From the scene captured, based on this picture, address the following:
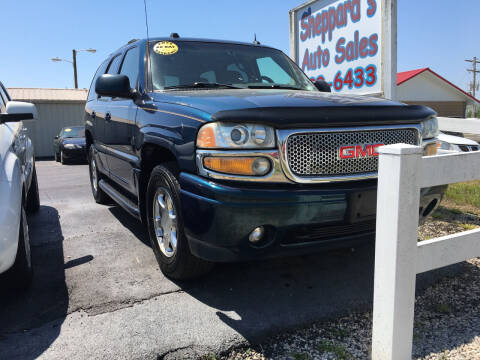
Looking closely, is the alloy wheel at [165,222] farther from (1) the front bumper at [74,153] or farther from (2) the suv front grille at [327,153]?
(1) the front bumper at [74,153]

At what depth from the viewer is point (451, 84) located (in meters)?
31.8

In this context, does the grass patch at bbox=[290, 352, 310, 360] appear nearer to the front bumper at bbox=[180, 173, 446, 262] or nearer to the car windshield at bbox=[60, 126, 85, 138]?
the front bumper at bbox=[180, 173, 446, 262]

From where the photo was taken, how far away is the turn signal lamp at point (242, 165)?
7.59ft

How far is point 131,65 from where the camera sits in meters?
4.06

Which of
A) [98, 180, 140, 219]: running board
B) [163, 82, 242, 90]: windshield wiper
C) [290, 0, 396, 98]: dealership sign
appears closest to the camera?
[163, 82, 242, 90]: windshield wiper

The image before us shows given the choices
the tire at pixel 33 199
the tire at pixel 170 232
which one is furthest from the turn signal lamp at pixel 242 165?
the tire at pixel 33 199

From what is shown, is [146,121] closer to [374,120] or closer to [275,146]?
[275,146]

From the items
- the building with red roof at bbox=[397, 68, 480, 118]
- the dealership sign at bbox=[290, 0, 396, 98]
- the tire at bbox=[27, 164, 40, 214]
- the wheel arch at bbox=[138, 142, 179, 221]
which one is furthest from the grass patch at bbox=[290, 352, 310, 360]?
the building with red roof at bbox=[397, 68, 480, 118]

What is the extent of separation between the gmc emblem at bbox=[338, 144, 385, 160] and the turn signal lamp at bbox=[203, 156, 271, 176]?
476 mm

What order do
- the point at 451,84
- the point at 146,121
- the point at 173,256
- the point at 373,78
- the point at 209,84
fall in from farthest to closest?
the point at 451,84, the point at 373,78, the point at 209,84, the point at 146,121, the point at 173,256

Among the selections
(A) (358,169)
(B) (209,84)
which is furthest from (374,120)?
(B) (209,84)

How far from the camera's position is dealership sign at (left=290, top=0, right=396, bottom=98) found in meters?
5.10

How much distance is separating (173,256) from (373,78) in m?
3.77

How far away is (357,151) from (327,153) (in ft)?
0.69
